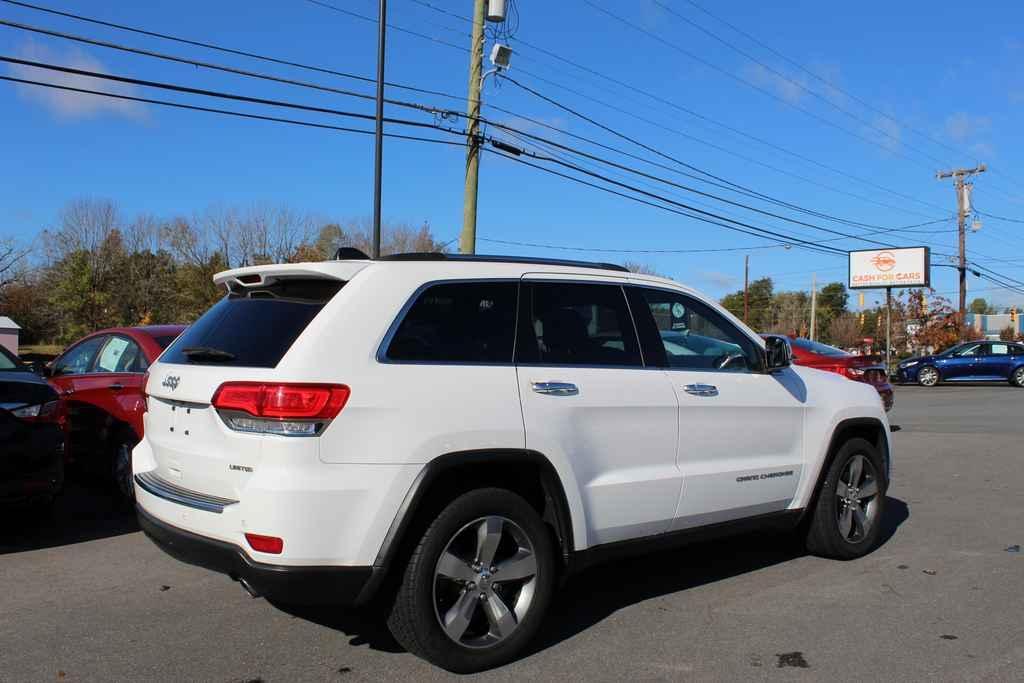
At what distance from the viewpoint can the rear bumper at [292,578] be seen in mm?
3404

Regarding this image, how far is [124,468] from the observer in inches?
280

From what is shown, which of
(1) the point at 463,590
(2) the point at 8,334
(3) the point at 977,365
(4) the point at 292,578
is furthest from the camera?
(2) the point at 8,334

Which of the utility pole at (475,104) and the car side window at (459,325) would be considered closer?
the car side window at (459,325)

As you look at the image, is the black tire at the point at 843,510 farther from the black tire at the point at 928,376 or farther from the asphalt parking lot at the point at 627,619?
the black tire at the point at 928,376

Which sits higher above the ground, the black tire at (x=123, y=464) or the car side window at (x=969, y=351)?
the car side window at (x=969, y=351)

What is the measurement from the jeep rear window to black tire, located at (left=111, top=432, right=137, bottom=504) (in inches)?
125

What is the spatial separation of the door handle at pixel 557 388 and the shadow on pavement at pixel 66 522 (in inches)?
159

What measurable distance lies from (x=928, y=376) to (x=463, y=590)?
30.0m

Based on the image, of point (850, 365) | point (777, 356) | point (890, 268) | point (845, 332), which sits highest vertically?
point (890, 268)

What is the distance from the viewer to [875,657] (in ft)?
13.3

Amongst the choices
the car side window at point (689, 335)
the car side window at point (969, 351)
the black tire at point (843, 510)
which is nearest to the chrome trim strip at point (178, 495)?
the car side window at point (689, 335)

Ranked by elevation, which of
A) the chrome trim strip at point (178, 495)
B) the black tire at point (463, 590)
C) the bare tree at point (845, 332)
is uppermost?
the bare tree at point (845, 332)

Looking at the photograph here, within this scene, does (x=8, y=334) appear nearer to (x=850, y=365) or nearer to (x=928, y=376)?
(x=850, y=365)

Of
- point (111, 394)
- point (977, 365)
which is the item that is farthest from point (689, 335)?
point (977, 365)
